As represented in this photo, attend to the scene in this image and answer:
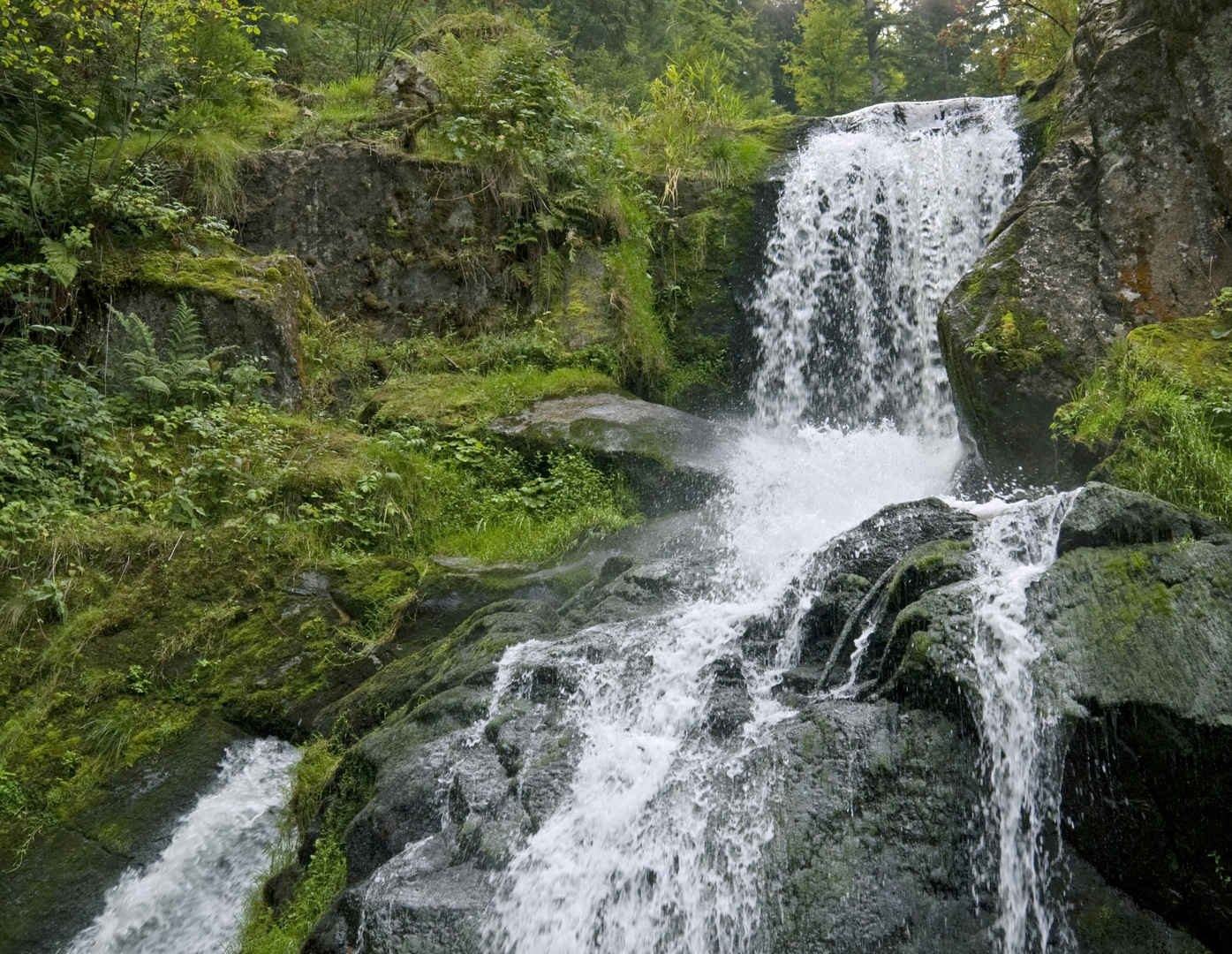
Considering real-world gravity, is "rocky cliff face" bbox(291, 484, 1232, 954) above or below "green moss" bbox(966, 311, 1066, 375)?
below

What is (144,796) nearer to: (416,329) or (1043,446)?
(416,329)

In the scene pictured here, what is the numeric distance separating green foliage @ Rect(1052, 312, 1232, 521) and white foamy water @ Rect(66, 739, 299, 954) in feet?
18.1

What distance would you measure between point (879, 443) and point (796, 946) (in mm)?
6764

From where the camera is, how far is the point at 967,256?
33.5 feet

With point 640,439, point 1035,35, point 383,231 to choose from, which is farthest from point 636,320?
point 1035,35

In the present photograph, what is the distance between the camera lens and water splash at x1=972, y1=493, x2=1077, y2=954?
3229mm

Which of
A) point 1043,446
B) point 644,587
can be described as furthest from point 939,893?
point 1043,446

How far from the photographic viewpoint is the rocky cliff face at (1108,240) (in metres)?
7.22

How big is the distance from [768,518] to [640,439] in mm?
1583

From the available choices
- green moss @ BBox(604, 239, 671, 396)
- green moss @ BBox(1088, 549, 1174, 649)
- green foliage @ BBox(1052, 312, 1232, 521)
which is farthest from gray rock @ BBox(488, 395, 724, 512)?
green moss @ BBox(1088, 549, 1174, 649)

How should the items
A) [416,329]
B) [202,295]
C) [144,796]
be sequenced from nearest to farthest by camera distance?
[144,796] < [202,295] < [416,329]

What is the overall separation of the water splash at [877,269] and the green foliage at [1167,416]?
3278 millimetres

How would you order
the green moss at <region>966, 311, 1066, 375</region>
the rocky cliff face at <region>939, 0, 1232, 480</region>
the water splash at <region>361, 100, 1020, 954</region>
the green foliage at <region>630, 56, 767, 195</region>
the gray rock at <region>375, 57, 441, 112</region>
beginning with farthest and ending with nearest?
the green foliage at <region>630, 56, 767, 195</region> < the gray rock at <region>375, 57, 441, 112</region> < the green moss at <region>966, 311, 1066, 375</region> < the rocky cliff face at <region>939, 0, 1232, 480</region> < the water splash at <region>361, 100, 1020, 954</region>

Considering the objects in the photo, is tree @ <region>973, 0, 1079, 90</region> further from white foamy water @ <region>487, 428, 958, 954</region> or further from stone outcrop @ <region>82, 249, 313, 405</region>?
white foamy water @ <region>487, 428, 958, 954</region>
